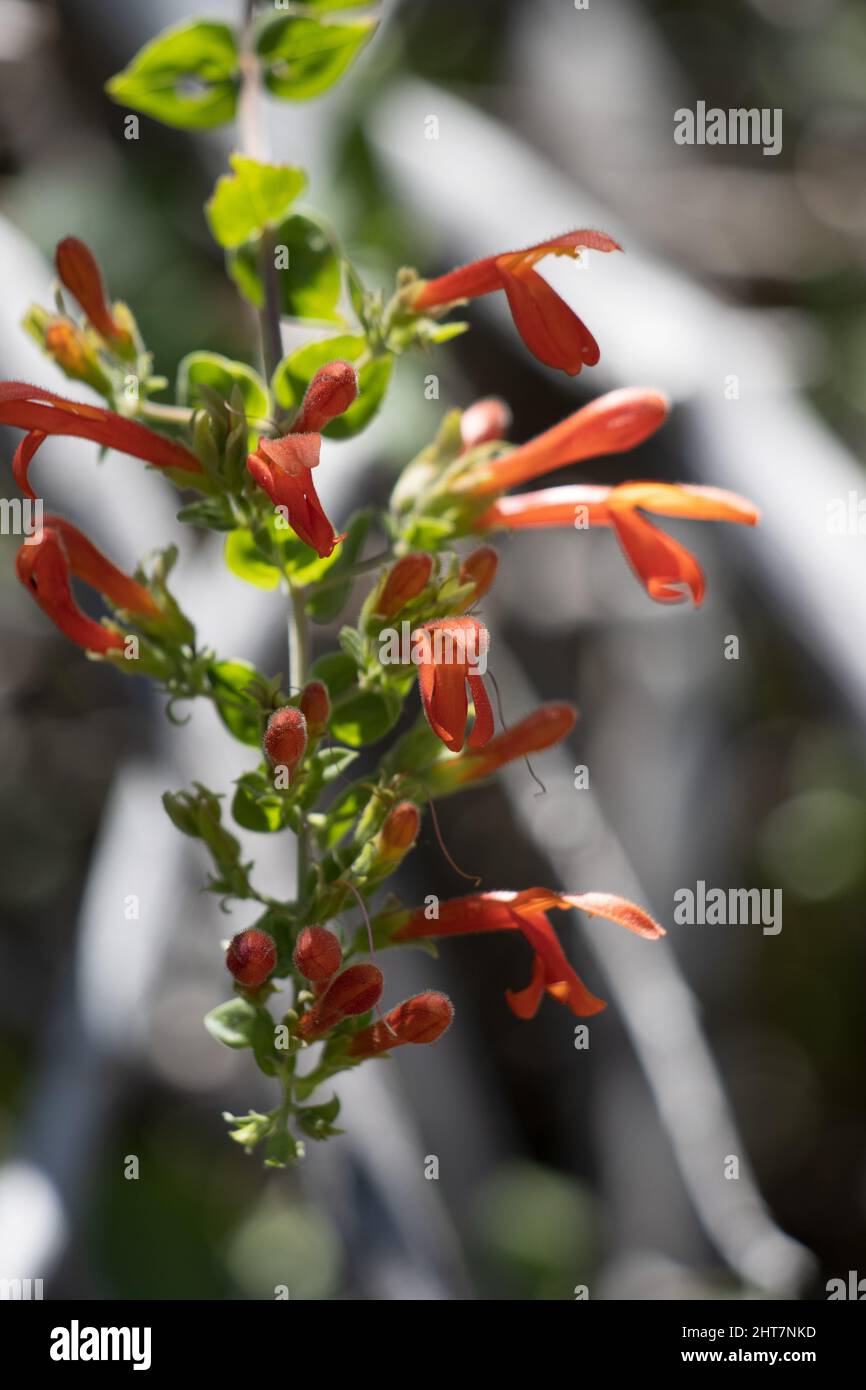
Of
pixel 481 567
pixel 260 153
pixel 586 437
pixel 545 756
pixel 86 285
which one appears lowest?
pixel 481 567

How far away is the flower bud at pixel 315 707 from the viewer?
3.46 ft

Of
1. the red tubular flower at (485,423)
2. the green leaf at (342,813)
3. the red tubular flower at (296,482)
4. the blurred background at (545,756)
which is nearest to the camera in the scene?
the red tubular flower at (296,482)

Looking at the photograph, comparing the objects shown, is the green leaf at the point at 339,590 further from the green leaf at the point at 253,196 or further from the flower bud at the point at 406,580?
the green leaf at the point at 253,196

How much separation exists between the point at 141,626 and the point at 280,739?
48cm

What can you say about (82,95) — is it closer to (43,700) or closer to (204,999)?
(43,700)

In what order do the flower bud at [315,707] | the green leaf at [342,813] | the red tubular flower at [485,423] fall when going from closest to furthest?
1. the flower bud at [315,707]
2. the green leaf at [342,813]
3. the red tubular flower at [485,423]

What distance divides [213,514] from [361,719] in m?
0.25

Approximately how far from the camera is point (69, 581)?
1318 millimetres

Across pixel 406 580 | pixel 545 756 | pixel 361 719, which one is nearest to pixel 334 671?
pixel 361 719

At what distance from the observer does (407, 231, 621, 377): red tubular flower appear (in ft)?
3.51

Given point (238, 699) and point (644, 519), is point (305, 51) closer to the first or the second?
point (644, 519)

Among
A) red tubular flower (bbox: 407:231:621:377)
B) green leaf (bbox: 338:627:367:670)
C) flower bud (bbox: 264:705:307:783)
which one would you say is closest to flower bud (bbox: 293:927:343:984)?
flower bud (bbox: 264:705:307:783)

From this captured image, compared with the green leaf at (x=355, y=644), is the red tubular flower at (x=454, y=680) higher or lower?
lower

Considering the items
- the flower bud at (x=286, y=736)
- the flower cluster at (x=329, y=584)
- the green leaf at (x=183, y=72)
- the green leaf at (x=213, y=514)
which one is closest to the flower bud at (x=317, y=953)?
the flower cluster at (x=329, y=584)
